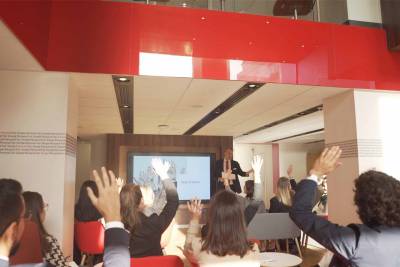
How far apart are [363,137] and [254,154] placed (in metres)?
7.86

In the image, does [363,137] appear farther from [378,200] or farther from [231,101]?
[378,200]

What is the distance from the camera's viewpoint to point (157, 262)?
2121mm

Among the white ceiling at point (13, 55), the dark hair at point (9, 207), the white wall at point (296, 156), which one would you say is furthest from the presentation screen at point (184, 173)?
the dark hair at point (9, 207)

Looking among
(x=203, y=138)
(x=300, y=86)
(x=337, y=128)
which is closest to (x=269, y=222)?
(x=337, y=128)

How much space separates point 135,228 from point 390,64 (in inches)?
129

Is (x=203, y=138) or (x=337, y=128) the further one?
(x=203, y=138)

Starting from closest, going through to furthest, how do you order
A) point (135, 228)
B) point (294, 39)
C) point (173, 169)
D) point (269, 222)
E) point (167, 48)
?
1. point (135, 228)
2. point (167, 48)
3. point (294, 39)
4. point (269, 222)
5. point (173, 169)

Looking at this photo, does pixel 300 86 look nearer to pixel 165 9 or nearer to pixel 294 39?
pixel 294 39

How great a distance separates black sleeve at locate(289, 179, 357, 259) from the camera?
A: 4.99 ft

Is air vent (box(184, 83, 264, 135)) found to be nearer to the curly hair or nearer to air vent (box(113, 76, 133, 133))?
air vent (box(113, 76, 133, 133))

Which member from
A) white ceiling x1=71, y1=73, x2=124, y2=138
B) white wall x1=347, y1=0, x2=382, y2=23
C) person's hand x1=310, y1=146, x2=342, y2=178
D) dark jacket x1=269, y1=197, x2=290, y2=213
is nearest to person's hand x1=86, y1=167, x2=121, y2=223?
person's hand x1=310, y1=146, x2=342, y2=178

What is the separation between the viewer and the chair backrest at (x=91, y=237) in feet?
13.2

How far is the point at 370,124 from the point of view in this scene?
387 cm

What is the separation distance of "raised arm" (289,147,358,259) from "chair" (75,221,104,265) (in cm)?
298
